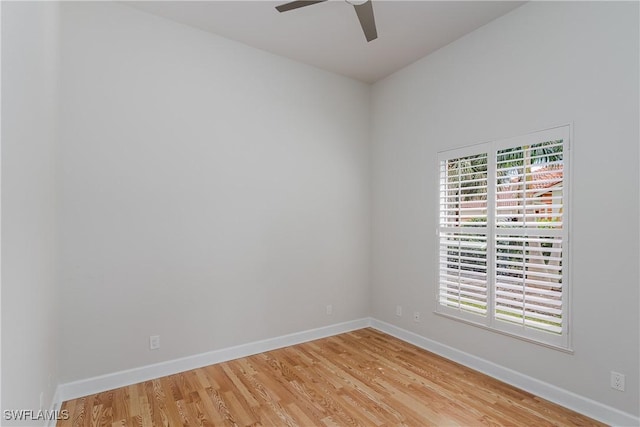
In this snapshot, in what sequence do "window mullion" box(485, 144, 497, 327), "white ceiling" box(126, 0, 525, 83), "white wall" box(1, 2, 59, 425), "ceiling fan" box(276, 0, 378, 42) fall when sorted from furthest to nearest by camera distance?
"window mullion" box(485, 144, 497, 327), "white ceiling" box(126, 0, 525, 83), "ceiling fan" box(276, 0, 378, 42), "white wall" box(1, 2, 59, 425)

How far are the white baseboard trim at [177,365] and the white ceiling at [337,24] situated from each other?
3.12 m

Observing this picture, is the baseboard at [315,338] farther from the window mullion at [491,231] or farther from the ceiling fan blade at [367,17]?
the ceiling fan blade at [367,17]

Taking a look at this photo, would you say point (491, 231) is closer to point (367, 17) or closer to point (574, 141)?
point (574, 141)

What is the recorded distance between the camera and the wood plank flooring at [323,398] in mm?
2283

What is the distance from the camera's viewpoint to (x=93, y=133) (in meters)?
2.66

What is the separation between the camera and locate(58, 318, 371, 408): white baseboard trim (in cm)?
256

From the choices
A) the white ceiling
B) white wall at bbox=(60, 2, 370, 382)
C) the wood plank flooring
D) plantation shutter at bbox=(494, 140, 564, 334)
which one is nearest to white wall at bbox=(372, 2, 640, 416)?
plantation shutter at bbox=(494, 140, 564, 334)

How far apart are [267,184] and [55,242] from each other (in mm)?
1860

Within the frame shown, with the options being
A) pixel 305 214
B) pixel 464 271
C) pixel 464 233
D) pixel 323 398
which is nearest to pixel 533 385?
pixel 464 271

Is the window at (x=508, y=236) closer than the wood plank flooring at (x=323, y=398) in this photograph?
No

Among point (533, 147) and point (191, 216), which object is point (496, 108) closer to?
point (533, 147)

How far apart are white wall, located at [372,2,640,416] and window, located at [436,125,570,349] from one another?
Result: 0.32 feet

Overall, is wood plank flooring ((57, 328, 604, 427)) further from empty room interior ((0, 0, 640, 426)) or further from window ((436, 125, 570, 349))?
Result: window ((436, 125, 570, 349))

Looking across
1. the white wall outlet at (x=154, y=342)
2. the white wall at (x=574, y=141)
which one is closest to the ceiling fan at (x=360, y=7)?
the white wall at (x=574, y=141)
